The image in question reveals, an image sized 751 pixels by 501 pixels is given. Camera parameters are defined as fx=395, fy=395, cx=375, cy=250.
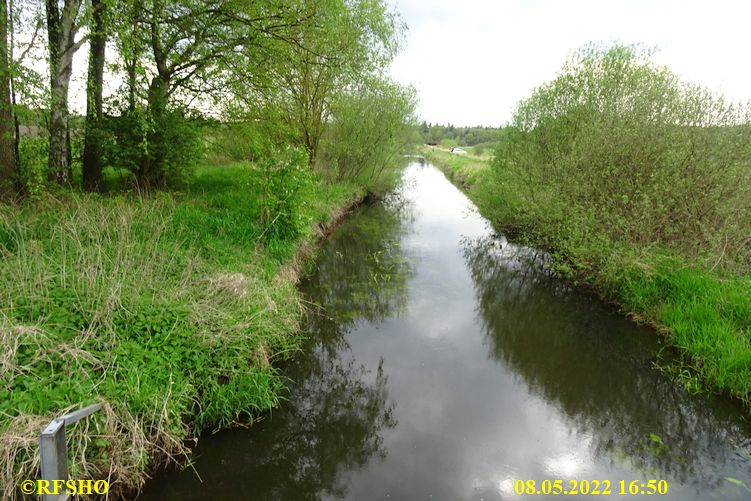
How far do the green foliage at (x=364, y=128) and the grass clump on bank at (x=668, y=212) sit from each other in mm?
10412

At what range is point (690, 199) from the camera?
7812 millimetres

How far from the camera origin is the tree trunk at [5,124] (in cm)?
636

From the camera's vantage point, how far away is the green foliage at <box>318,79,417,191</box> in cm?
1808

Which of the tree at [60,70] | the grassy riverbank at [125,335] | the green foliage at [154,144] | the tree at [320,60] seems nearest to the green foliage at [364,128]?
the tree at [320,60]

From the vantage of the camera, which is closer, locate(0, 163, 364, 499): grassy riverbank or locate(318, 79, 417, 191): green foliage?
locate(0, 163, 364, 499): grassy riverbank

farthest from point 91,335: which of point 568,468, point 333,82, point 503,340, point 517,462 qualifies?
point 333,82

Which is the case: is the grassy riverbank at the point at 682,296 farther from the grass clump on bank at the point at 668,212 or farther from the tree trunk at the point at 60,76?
the tree trunk at the point at 60,76

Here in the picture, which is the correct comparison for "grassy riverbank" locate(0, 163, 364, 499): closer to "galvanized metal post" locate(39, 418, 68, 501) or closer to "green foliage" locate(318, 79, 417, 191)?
"galvanized metal post" locate(39, 418, 68, 501)

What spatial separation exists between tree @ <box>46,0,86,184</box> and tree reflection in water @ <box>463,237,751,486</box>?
936 centimetres

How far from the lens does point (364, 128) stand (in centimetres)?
1867

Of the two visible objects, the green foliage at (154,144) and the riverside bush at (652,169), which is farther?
the green foliage at (154,144)

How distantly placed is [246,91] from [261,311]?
8.08m
